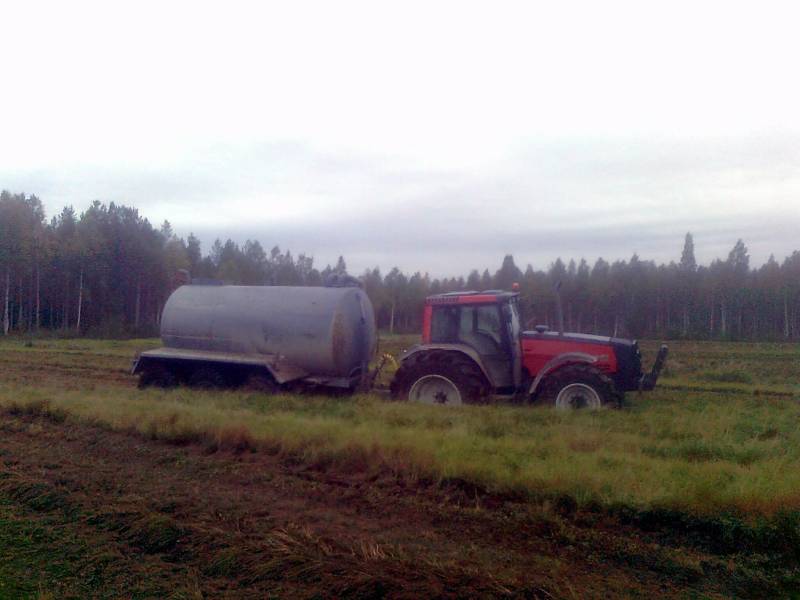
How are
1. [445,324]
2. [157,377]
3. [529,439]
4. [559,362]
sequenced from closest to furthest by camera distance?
[529,439]
[559,362]
[445,324]
[157,377]

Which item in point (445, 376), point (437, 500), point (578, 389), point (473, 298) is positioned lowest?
point (437, 500)

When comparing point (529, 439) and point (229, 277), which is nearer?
point (529, 439)

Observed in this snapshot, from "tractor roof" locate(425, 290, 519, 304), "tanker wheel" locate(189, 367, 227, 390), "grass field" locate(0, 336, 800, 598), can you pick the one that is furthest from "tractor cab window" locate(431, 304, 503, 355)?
"tanker wheel" locate(189, 367, 227, 390)

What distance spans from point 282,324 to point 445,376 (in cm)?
445

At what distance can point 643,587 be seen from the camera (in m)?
4.81

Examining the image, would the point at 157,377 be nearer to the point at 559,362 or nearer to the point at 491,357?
A: the point at 491,357

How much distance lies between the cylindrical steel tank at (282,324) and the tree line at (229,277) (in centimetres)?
2278

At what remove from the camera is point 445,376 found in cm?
1261

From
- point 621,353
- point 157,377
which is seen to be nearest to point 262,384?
point 157,377

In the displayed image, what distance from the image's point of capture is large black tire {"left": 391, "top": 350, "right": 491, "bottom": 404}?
1241 centimetres

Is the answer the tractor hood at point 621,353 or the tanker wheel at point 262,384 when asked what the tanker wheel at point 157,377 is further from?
the tractor hood at point 621,353

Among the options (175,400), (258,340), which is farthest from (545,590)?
(258,340)

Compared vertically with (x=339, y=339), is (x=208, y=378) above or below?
below

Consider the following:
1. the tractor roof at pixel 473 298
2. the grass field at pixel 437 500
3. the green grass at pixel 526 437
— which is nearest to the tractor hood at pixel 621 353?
the green grass at pixel 526 437
